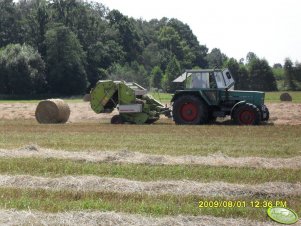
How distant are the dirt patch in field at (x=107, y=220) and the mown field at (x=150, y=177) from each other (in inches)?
9.3

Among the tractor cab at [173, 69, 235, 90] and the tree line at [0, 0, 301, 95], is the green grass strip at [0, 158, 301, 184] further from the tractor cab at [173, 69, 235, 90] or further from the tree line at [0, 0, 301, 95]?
the tree line at [0, 0, 301, 95]

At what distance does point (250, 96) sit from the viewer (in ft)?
69.8

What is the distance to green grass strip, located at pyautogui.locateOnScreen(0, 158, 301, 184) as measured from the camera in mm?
9234

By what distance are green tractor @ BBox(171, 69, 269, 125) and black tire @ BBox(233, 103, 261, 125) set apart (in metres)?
0.19

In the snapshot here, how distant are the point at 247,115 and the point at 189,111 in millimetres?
2516

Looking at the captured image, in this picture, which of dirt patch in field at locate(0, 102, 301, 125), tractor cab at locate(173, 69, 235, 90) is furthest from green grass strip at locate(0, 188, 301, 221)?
dirt patch in field at locate(0, 102, 301, 125)

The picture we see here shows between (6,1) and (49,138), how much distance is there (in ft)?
292

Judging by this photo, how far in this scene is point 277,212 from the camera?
670 cm

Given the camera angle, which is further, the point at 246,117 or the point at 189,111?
the point at 189,111

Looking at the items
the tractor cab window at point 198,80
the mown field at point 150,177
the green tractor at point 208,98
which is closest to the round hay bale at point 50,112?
the green tractor at point 208,98

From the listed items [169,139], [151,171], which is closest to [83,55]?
[169,139]

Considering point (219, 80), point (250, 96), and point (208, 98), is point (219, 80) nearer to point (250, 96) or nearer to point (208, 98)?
point (208, 98)

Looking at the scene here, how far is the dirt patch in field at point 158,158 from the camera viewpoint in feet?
35.3

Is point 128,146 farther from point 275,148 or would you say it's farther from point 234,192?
point 234,192
